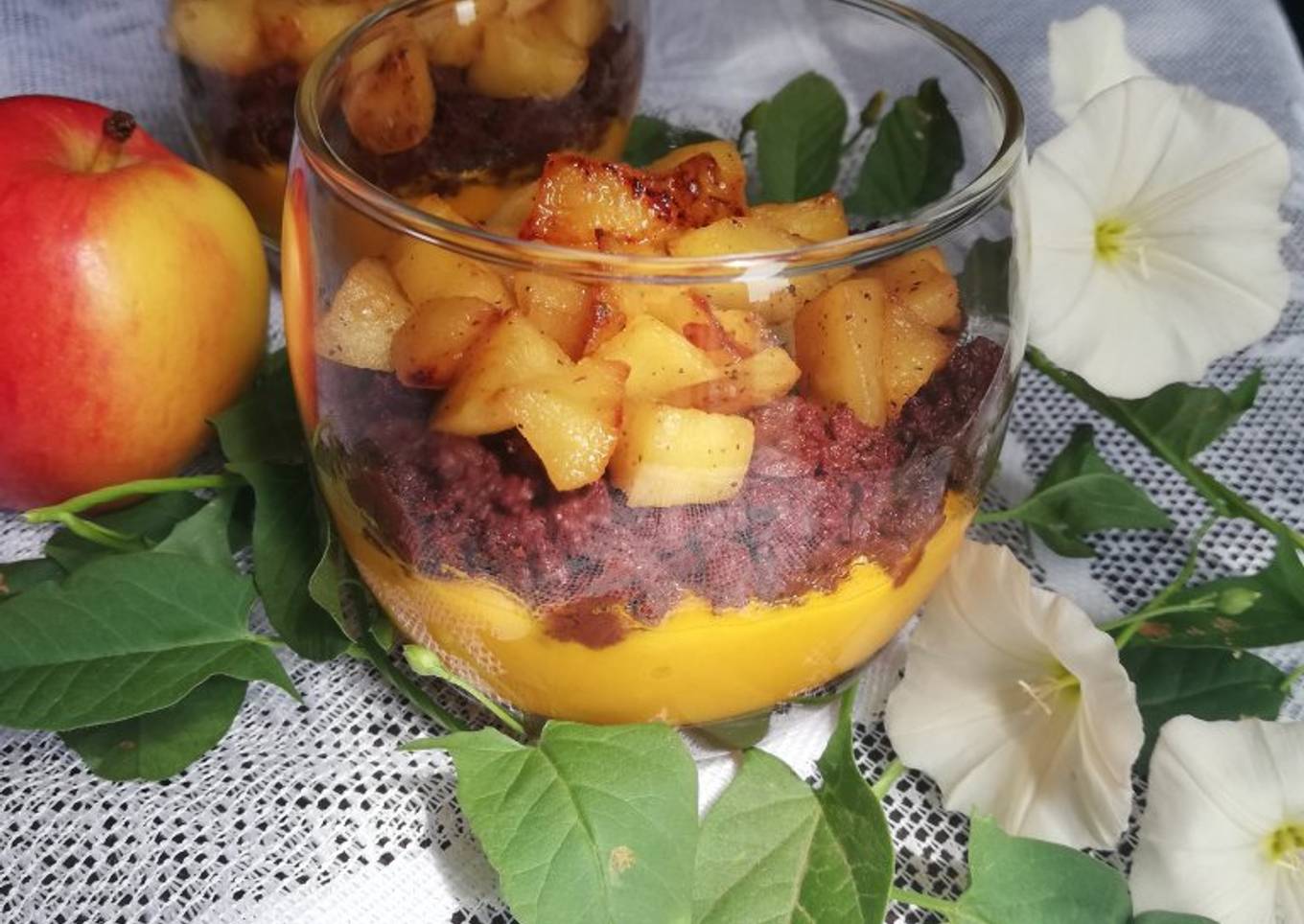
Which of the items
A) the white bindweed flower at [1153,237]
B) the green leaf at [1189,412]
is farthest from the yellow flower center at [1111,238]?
the green leaf at [1189,412]

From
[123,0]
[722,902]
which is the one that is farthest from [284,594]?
[123,0]

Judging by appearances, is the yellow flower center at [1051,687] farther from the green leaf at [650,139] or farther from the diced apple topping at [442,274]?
the green leaf at [650,139]

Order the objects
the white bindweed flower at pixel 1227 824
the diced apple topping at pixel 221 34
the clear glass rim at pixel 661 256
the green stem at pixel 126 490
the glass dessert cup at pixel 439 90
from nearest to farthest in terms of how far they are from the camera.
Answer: the clear glass rim at pixel 661 256, the white bindweed flower at pixel 1227 824, the green stem at pixel 126 490, the glass dessert cup at pixel 439 90, the diced apple topping at pixel 221 34

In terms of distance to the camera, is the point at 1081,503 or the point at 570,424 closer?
the point at 570,424

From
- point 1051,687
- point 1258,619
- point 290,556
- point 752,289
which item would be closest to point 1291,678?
point 1258,619

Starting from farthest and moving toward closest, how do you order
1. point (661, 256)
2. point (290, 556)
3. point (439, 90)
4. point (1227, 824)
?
1. point (439, 90)
2. point (290, 556)
3. point (1227, 824)
4. point (661, 256)

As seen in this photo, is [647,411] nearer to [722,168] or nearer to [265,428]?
[722,168]

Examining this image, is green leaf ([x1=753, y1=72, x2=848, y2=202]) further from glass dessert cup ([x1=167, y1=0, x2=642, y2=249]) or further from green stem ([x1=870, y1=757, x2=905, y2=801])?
green stem ([x1=870, y1=757, x2=905, y2=801])
